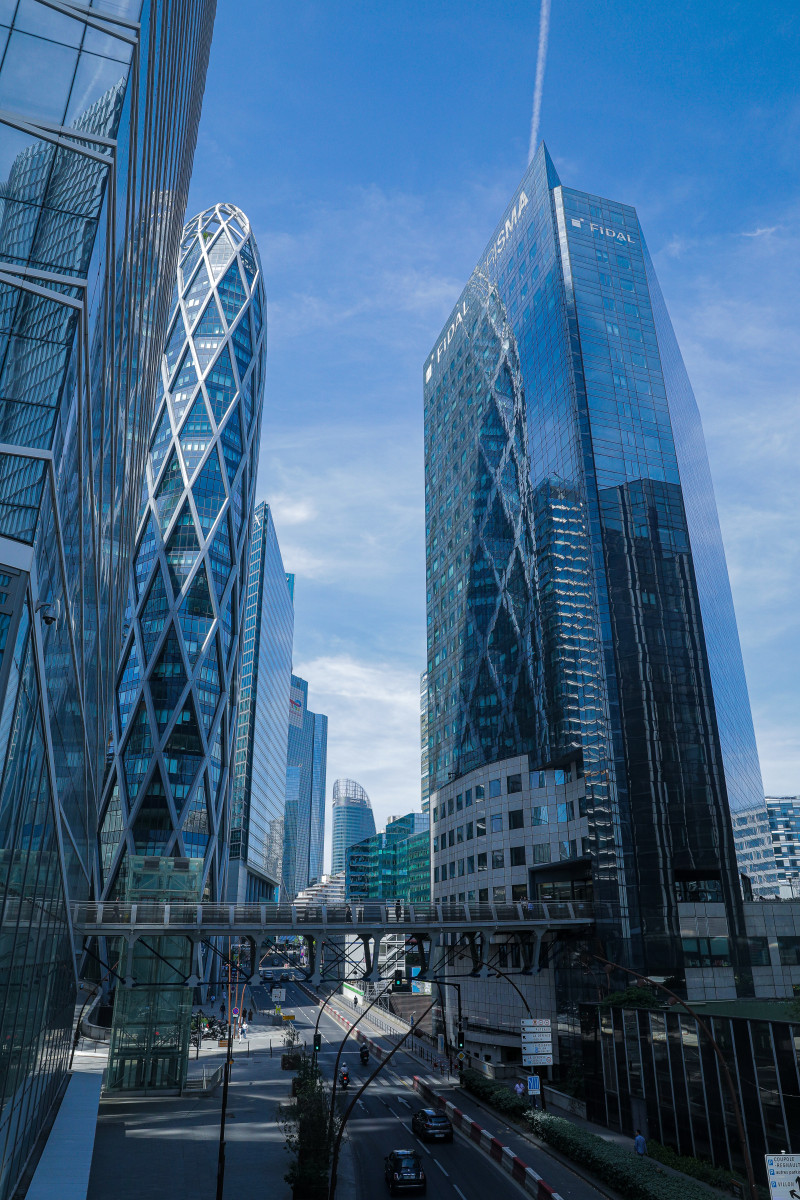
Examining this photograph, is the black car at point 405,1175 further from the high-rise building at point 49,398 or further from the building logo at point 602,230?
the building logo at point 602,230

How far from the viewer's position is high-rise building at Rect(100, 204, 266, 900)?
11888cm

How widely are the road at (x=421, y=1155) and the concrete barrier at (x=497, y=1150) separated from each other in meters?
0.37

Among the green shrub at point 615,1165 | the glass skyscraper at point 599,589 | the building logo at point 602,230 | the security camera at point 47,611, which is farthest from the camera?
the building logo at point 602,230

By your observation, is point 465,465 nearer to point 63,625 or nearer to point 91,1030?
point 91,1030

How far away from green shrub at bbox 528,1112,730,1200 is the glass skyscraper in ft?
59.2

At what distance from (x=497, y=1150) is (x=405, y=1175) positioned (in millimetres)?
7832

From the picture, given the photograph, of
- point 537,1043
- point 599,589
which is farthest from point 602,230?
point 537,1043

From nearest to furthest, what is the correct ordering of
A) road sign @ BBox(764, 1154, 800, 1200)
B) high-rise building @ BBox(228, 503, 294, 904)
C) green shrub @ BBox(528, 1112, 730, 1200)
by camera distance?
road sign @ BBox(764, 1154, 800, 1200)
green shrub @ BBox(528, 1112, 730, 1200)
high-rise building @ BBox(228, 503, 294, 904)

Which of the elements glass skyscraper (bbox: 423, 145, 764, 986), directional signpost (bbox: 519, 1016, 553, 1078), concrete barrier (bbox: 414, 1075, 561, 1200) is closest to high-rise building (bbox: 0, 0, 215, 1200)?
concrete barrier (bbox: 414, 1075, 561, 1200)

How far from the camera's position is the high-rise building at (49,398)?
1508 centimetres

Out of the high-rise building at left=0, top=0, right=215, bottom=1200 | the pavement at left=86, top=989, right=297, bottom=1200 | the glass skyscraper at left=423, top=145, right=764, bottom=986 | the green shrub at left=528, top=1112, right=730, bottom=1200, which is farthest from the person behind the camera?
the glass skyscraper at left=423, top=145, right=764, bottom=986

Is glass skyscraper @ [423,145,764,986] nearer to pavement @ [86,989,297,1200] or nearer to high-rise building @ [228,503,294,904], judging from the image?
pavement @ [86,989,297,1200]

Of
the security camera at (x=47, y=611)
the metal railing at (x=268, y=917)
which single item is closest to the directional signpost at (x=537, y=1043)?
the metal railing at (x=268, y=917)

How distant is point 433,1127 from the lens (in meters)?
42.0
